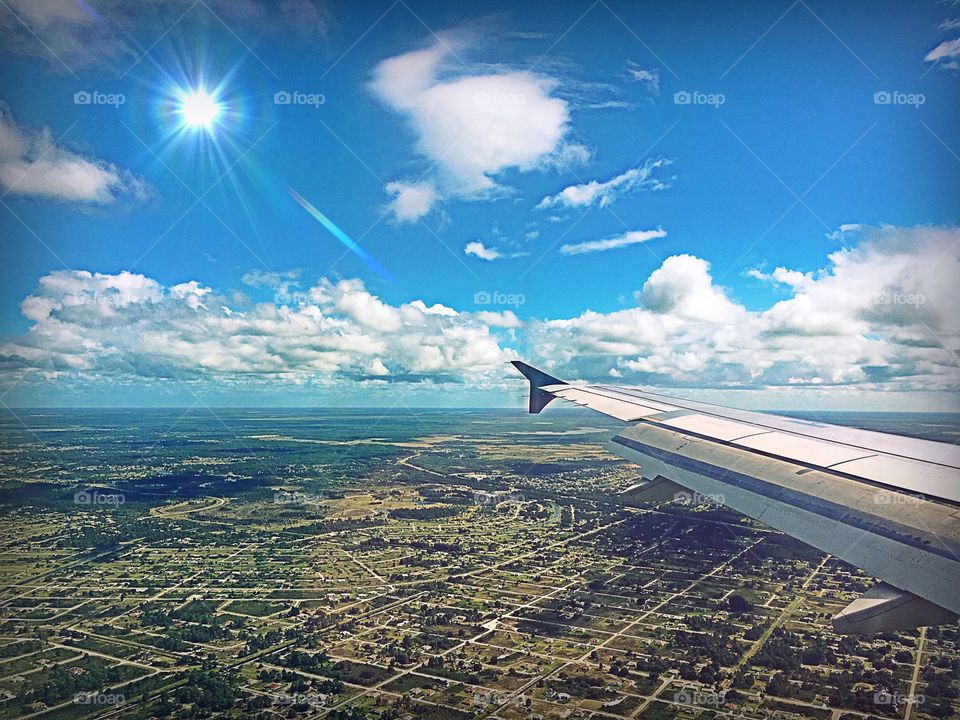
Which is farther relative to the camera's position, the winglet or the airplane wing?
the winglet

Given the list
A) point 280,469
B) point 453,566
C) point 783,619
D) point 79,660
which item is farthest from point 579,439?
point 79,660

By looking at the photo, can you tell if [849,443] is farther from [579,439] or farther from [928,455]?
[579,439]

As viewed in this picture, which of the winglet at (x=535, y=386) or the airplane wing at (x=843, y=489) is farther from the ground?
the winglet at (x=535, y=386)

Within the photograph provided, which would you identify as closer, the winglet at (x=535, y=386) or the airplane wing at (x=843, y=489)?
the airplane wing at (x=843, y=489)

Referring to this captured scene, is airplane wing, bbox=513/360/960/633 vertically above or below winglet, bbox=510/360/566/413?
below

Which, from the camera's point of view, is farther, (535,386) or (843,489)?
(535,386)
